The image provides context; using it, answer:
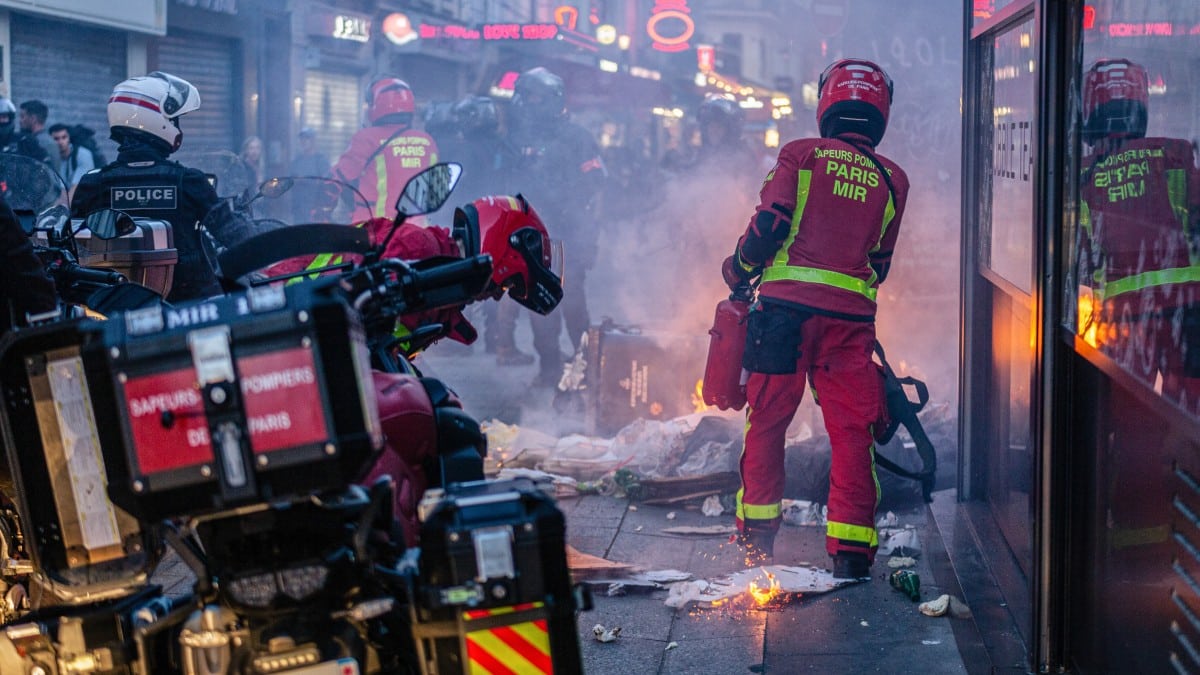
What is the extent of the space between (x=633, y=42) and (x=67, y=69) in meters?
32.9

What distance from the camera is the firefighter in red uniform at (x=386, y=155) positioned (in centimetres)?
980

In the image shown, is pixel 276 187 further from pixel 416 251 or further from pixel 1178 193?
pixel 1178 193

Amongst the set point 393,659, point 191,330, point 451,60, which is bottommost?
point 393,659

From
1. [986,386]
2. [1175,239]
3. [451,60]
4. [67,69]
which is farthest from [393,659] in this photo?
[451,60]

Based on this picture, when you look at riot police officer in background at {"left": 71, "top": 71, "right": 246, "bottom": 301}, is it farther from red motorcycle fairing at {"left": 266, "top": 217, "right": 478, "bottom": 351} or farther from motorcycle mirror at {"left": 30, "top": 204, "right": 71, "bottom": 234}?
red motorcycle fairing at {"left": 266, "top": 217, "right": 478, "bottom": 351}

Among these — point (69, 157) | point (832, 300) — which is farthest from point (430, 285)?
point (69, 157)

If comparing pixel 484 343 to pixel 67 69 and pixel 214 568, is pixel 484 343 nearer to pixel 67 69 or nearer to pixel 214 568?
pixel 67 69

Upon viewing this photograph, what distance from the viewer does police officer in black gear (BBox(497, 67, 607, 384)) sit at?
11.1 m

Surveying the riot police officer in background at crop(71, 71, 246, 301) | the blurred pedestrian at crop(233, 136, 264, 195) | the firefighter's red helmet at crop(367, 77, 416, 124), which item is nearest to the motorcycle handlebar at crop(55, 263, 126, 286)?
the riot police officer in background at crop(71, 71, 246, 301)

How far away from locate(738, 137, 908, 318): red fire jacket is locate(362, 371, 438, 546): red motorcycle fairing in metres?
2.78

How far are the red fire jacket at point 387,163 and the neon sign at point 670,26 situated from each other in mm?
31862

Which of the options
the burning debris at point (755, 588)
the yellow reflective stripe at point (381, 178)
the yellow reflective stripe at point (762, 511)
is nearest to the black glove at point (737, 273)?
the yellow reflective stripe at point (762, 511)

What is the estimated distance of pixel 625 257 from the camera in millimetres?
16984

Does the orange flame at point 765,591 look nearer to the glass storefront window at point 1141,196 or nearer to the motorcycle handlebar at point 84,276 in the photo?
the glass storefront window at point 1141,196
